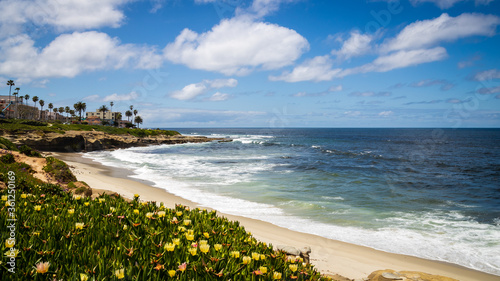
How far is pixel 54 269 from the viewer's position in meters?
2.26

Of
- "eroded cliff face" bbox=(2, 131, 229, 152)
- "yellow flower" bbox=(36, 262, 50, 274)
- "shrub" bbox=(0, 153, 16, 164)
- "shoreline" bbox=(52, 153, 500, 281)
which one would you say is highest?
"yellow flower" bbox=(36, 262, 50, 274)

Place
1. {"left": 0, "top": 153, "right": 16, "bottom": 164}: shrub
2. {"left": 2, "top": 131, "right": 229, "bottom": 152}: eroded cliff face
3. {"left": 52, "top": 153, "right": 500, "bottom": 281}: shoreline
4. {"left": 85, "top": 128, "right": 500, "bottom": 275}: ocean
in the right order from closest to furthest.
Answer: {"left": 52, "top": 153, "right": 500, "bottom": 281}: shoreline < {"left": 0, "top": 153, "right": 16, "bottom": 164}: shrub < {"left": 85, "top": 128, "right": 500, "bottom": 275}: ocean < {"left": 2, "top": 131, "right": 229, "bottom": 152}: eroded cliff face

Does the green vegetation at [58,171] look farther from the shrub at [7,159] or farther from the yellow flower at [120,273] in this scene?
the yellow flower at [120,273]

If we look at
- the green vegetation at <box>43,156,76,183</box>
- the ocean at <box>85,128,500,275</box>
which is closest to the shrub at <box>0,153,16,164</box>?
the green vegetation at <box>43,156,76,183</box>

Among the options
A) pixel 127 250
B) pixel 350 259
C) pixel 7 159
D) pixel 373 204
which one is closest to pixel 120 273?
pixel 127 250

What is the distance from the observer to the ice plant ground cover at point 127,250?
2254 millimetres

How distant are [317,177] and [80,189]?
18320 mm

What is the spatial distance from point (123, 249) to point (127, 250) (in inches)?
3.9

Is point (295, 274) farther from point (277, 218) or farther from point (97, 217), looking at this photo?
point (277, 218)

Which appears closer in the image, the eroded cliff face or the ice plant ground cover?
the ice plant ground cover

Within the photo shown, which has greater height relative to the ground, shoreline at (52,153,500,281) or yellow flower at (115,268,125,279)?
yellow flower at (115,268,125,279)

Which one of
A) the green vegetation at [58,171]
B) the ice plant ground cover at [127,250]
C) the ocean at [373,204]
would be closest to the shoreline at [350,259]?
the ocean at [373,204]

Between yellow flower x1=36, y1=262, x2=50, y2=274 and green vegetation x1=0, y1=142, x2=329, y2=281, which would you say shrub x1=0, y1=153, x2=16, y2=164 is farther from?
yellow flower x1=36, y1=262, x2=50, y2=274

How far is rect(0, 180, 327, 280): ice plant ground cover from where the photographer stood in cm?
225
